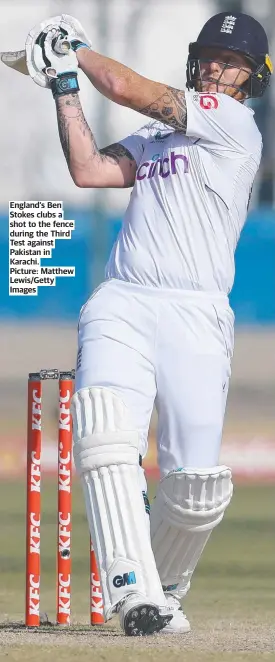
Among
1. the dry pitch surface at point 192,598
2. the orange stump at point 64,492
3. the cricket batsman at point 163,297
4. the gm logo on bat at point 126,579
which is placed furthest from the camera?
the orange stump at point 64,492

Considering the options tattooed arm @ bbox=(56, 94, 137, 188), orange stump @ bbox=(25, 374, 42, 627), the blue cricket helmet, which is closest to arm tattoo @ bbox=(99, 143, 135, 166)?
tattooed arm @ bbox=(56, 94, 137, 188)

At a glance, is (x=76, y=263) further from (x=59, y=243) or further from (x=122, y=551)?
(x=122, y=551)

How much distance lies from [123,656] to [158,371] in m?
0.81

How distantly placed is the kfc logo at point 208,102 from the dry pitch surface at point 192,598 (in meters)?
1.38

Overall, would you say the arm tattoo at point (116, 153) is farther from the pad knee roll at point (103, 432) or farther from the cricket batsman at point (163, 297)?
the pad knee roll at point (103, 432)

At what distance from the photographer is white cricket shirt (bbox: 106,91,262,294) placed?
14.3ft

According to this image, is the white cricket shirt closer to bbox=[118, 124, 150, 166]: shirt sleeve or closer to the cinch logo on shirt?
the cinch logo on shirt

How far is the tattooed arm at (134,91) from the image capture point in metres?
4.25

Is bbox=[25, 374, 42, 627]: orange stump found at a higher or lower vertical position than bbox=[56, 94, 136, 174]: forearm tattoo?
lower

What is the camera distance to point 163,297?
435cm

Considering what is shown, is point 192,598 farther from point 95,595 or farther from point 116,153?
point 116,153

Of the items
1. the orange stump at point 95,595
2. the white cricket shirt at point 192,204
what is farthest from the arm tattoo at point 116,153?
the orange stump at point 95,595

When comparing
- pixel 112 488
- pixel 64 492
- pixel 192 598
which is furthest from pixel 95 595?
pixel 192 598

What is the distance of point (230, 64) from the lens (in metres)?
4.53
